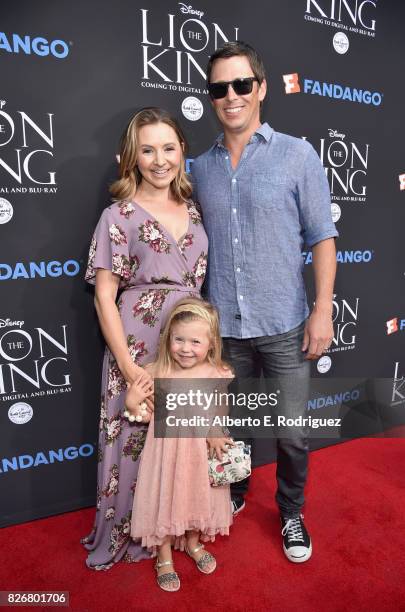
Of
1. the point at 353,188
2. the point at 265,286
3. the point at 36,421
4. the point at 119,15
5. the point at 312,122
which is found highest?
the point at 119,15

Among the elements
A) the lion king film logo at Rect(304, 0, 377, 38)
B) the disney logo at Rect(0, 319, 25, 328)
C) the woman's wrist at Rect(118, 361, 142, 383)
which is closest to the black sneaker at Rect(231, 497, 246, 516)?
the woman's wrist at Rect(118, 361, 142, 383)

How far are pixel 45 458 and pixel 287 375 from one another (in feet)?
4.23

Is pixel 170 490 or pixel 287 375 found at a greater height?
pixel 287 375

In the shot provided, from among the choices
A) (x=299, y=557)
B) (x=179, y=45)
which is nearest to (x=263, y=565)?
(x=299, y=557)

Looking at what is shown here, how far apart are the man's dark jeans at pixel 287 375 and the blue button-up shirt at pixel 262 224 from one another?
0.06m

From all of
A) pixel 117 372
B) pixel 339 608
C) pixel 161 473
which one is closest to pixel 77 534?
pixel 161 473

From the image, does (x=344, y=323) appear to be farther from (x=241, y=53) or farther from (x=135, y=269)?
(x=241, y=53)

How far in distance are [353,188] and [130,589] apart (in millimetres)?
2372

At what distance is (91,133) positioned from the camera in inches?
83.7

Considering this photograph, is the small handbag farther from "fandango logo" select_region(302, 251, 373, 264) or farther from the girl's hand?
"fandango logo" select_region(302, 251, 373, 264)

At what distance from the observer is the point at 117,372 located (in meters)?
1.93

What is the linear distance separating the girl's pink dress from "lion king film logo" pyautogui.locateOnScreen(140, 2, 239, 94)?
5.13 feet

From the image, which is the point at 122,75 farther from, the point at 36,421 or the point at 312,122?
the point at 36,421

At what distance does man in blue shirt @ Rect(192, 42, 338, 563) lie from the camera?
183 cm
